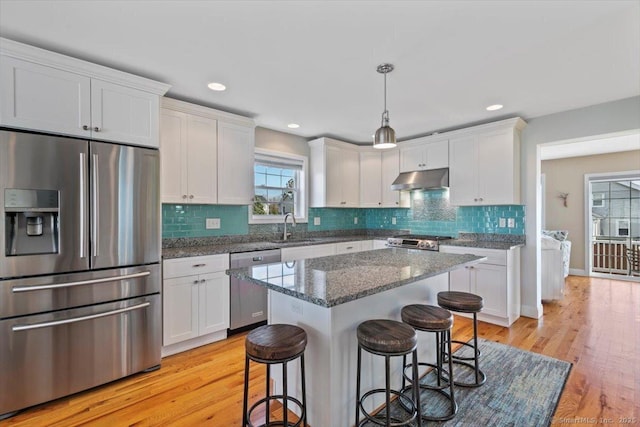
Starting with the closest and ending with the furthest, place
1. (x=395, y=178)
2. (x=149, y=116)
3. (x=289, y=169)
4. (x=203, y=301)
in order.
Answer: (x=149, y=116)
(x=203, y=301)
(x=289, y=169)
(x=395, y=178)

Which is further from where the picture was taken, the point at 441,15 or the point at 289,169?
the point at 289,169

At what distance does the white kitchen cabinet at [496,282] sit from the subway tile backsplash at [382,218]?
0.55 m

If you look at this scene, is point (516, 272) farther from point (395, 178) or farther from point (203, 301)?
point (203, 301)

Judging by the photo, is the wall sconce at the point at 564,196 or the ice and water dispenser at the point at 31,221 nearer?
the ice and water dispenser at the point at 31,221

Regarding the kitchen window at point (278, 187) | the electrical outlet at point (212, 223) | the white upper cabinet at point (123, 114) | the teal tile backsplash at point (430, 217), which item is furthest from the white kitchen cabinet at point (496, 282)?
the white upper cabinet at point (123, 114)

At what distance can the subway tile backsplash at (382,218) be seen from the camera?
3.41 metres

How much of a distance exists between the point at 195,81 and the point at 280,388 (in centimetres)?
256

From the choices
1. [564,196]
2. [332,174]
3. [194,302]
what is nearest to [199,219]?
[194,302]

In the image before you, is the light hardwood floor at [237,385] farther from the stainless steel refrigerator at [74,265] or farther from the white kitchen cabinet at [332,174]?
the white kitchen cabinet at [332,174]

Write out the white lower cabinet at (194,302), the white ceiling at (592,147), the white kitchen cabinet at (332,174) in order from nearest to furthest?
the white lower cabinet at (194,302)
the white kitchen cabinet at (332,174)
the white ceiling at (592,147)

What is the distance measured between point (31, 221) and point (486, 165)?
4419 millimetres

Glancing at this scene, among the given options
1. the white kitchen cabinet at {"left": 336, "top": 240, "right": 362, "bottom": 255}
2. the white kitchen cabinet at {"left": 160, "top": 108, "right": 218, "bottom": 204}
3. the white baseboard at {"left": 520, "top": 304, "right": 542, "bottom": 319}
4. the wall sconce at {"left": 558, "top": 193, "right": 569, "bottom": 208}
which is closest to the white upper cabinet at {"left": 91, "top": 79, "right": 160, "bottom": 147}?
the white kitchen cabinet at {"left": 160, "top": 108, "right": 218, "bottom": 204}

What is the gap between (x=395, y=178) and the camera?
483 cm

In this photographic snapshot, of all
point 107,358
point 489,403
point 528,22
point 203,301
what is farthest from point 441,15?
point 107,358
